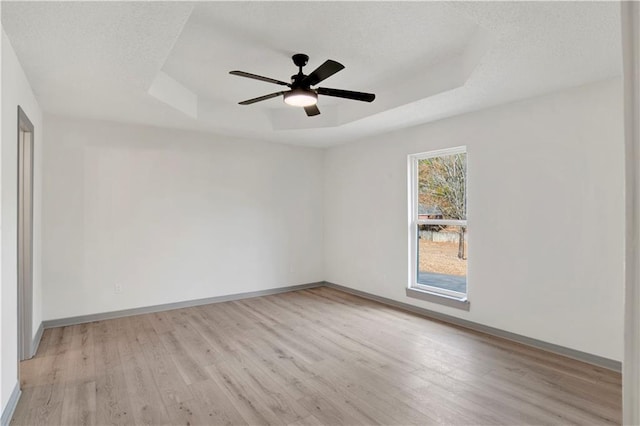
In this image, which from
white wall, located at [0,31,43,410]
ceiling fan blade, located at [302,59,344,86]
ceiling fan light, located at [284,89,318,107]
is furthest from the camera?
ceiling fan light, located at [284,89,318,107]

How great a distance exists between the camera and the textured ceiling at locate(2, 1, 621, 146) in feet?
7.14

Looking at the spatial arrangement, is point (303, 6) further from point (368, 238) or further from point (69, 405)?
→ point (368, 238)

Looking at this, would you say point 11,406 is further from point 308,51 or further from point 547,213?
point 547,213

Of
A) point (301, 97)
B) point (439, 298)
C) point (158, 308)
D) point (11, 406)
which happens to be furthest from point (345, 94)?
point (158, 308)

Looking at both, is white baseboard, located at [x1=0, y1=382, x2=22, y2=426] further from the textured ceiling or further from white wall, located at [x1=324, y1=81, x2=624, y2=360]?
white wall, located at [x1=324, y1=81, x2=624, y2=360]

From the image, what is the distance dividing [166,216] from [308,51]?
123 inches

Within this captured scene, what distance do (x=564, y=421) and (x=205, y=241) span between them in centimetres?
453

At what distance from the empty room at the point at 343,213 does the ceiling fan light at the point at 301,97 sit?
0.06ft

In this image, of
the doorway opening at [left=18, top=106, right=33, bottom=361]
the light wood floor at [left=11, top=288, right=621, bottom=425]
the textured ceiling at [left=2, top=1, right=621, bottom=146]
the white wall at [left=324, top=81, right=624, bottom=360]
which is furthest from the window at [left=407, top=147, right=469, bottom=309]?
the doorway opening at [left=18, top=106, right=33, bottom=361]

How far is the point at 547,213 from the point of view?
11.5ft

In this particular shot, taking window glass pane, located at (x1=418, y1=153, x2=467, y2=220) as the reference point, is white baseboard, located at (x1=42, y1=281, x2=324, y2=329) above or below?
below

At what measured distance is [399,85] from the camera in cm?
392

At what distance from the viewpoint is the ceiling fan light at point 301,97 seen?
307 cm

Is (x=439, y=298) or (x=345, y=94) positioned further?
(x=439, y=298)
